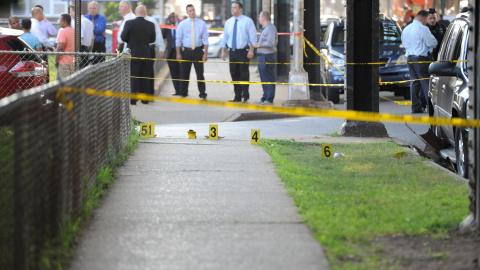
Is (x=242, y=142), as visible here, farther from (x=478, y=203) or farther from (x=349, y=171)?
(x=478, y=203)

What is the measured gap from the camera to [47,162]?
5680 mm

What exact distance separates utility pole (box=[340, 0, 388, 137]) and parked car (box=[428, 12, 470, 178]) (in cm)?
101

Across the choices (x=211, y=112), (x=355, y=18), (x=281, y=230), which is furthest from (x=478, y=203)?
(x=211, y=112)

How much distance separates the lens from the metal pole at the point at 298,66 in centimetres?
1842

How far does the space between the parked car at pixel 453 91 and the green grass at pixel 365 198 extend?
47 centimetres

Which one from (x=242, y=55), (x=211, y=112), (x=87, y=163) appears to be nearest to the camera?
(x=87, y=163)

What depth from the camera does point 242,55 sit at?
1947 centimetres

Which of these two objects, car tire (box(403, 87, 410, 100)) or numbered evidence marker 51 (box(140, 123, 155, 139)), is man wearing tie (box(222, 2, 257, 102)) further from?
numbered evidence marker 51 (box(140, 123, 155, 139))

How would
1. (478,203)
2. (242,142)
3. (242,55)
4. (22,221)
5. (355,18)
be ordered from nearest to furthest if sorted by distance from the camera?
1. (22,221)
2. (478,203)
3. (242,142)
4. (355,18)
5. (242,55)

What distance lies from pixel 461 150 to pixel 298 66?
8.96 m

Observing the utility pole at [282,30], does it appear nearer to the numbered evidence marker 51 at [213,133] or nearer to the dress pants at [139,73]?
the dress pants at [139,73]

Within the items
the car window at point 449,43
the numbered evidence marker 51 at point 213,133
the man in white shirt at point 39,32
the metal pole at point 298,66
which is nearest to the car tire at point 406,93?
the metal pole at point 298,66

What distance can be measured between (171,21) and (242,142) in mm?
14242

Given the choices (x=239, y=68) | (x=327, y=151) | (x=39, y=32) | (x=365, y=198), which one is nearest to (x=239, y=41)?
(x=239, y=68)
